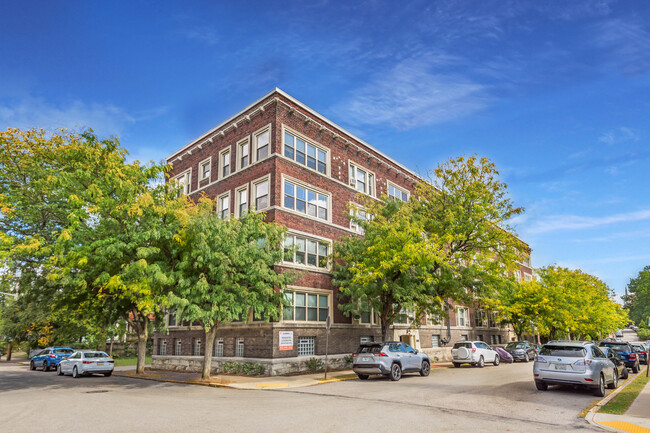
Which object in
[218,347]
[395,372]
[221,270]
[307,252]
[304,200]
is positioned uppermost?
[304,200]

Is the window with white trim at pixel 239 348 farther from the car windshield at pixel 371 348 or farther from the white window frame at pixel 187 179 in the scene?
the white window frame at pixel 187 179

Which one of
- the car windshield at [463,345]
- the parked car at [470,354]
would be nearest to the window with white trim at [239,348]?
the parked car at [470,354]

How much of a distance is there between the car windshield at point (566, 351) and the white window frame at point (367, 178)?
17.0 meters

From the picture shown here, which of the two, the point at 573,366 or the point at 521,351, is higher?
the point at 573,366

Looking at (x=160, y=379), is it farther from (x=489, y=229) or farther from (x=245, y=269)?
(x=489, y=229)

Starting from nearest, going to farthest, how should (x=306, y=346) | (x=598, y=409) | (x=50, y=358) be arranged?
(x=598, y=409) < (x=306, y=346) < (x=50, y=358)

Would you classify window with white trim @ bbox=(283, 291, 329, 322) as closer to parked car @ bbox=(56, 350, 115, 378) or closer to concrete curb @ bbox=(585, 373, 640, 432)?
parked car @ bbox=(56, 350, 115, 378)

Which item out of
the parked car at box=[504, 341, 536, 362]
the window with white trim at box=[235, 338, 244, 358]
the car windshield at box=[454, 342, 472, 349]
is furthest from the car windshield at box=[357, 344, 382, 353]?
the parked car at box=[504, 341, 536, 362]

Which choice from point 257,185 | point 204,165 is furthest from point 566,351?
point 204,165

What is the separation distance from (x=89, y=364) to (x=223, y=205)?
11.5 metres

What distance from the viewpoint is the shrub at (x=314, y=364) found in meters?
22.2

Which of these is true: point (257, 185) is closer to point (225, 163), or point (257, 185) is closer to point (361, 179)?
point (225, 163)

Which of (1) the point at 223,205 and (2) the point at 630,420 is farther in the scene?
(1) the point at 223,205

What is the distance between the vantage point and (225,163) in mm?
28062
